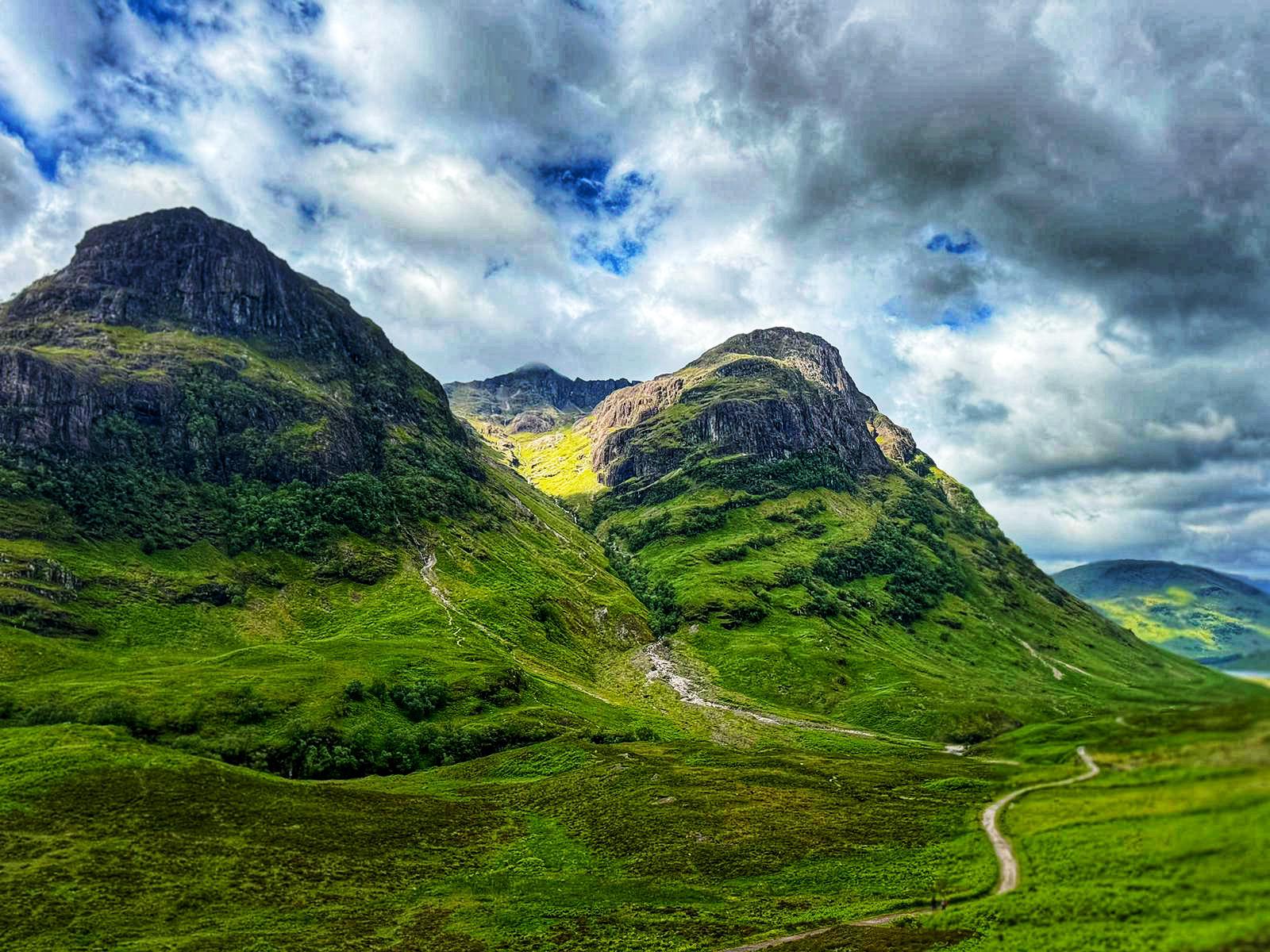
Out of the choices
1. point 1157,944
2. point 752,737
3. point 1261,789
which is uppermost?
point 1261,789

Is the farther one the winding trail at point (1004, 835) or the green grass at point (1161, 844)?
the winding trail at point (1004, 835)

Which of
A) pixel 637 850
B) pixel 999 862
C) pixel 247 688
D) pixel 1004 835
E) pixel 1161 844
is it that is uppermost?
pixel 1161 844

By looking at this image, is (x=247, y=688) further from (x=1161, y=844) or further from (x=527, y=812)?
(x=1161, y=844)

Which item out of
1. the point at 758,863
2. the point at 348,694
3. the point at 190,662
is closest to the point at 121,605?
→ the point at 190,662

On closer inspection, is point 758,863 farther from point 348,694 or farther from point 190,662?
point 190,662

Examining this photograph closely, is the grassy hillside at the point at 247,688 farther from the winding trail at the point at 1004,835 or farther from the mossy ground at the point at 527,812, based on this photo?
the winding trail at the point at 1004,835

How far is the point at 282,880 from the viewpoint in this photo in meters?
70.5

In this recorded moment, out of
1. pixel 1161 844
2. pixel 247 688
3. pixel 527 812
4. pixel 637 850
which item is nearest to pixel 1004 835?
pixel 1161 844

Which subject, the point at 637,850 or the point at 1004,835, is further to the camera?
the point at 637,850

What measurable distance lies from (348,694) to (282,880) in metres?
90.9

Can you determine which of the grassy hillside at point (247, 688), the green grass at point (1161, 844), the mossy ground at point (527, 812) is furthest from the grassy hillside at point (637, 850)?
the grassy hillside at point (247, 688)

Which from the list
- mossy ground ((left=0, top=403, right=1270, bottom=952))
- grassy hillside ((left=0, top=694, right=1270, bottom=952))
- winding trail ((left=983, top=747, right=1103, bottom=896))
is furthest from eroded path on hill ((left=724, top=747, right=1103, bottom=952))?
mossy ground ((left=0, top=403, right=1270, bottom=952))

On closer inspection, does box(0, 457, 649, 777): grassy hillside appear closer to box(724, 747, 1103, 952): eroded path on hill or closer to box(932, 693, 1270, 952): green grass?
box(724, 747, 1103, 952): eroded path on hill

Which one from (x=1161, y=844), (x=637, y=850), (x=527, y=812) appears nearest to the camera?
(x=1161, y=844)
